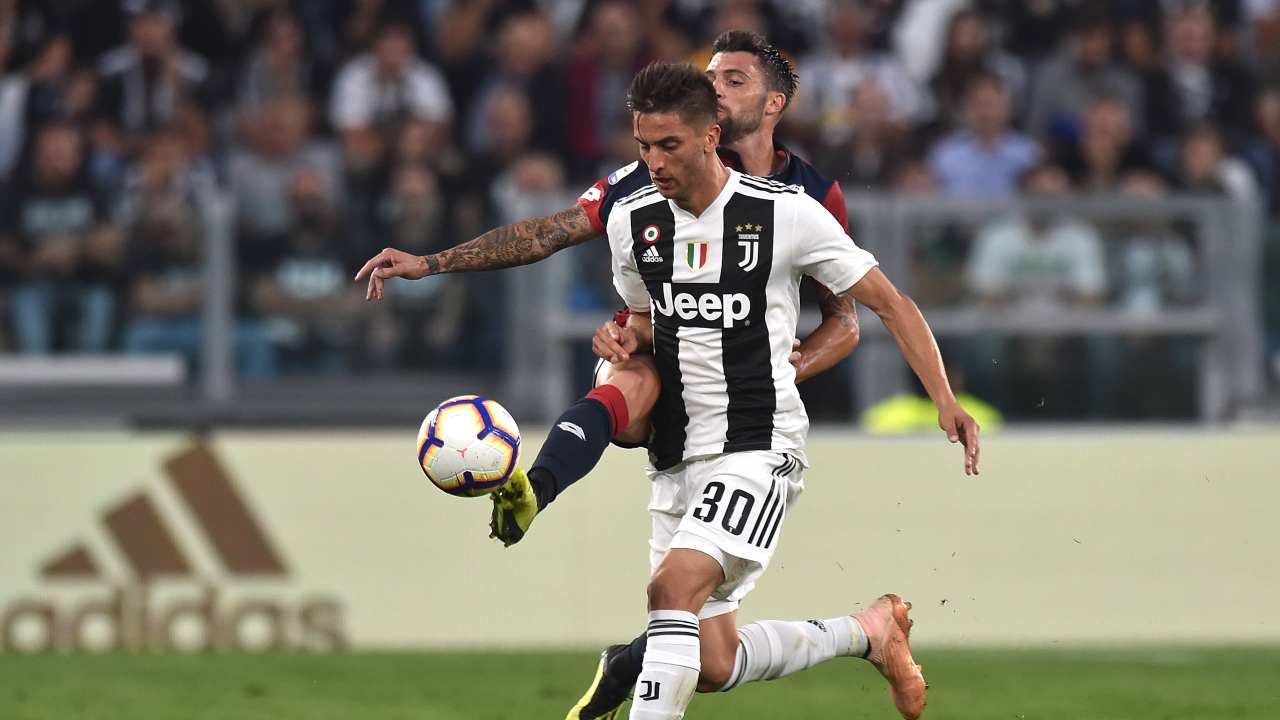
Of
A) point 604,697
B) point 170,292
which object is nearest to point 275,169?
point 170,292

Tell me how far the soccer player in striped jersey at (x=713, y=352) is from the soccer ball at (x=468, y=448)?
0.63 m

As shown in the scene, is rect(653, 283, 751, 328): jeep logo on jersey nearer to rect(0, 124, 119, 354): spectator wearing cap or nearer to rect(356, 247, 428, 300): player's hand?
rect(356, 247, 428, 300): player's hand

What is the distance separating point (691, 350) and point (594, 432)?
1.43ft

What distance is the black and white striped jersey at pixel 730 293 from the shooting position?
6.09 m

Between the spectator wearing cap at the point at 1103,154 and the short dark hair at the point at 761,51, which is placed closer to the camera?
the short dark hair at the point at 761,51

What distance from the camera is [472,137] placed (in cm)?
1259

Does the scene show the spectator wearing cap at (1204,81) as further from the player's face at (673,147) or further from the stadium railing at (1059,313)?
the player's face at (673,147)

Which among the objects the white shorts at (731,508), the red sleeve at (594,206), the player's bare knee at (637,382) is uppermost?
the red sleeve at (594,206)

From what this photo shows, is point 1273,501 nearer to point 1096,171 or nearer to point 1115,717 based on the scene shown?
point 1096,171

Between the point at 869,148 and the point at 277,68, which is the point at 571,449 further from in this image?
the point at 277,68

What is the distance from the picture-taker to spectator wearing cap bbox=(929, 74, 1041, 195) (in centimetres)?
1234

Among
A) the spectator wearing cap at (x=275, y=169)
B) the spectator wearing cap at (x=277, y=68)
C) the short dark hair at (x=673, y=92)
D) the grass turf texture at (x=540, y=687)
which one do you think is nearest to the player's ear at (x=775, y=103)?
the short dark hair at (x=673, y=92)

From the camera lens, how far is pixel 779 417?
20.6 feet

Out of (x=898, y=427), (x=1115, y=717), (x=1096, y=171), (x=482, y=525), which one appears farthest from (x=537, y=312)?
(x=1115, y=717)
